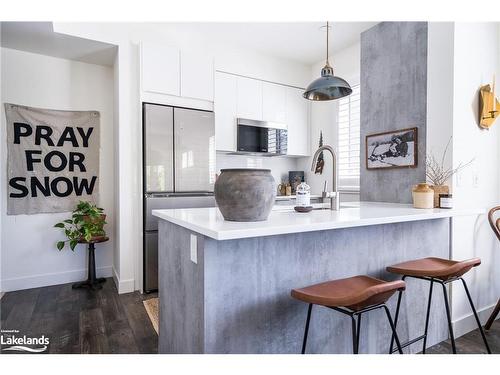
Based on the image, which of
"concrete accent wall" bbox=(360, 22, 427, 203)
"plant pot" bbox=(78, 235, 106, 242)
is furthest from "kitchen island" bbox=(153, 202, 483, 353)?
"plant pot" bbox=(78, 235, 106, 242)

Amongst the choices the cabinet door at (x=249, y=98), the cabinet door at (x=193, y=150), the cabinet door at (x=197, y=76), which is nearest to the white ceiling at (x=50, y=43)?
the cabinet door at (x=197, y=76)

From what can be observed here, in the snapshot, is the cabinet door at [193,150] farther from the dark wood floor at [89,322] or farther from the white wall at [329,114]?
the white wall at [329,114]

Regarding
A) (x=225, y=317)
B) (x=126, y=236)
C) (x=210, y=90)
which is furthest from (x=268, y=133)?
(x=225, y=317)

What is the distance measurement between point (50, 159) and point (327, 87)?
3.01m

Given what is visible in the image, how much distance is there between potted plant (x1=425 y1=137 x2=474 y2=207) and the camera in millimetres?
2174

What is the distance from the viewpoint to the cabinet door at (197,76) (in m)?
3.40

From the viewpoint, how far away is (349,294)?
4.43 feet

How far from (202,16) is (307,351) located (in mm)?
1941

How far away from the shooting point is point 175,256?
165 cm

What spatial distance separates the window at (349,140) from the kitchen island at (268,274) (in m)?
1.94

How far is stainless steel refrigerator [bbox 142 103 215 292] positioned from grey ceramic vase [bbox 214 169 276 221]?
6.46ft

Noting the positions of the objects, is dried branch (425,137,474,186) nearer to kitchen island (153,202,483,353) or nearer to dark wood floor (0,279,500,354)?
kitchen island (153,202,483,353)

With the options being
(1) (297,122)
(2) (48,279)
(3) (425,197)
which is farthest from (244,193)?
(1) (297,122)

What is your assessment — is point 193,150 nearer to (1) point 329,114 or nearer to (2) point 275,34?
(2) point 275,34
